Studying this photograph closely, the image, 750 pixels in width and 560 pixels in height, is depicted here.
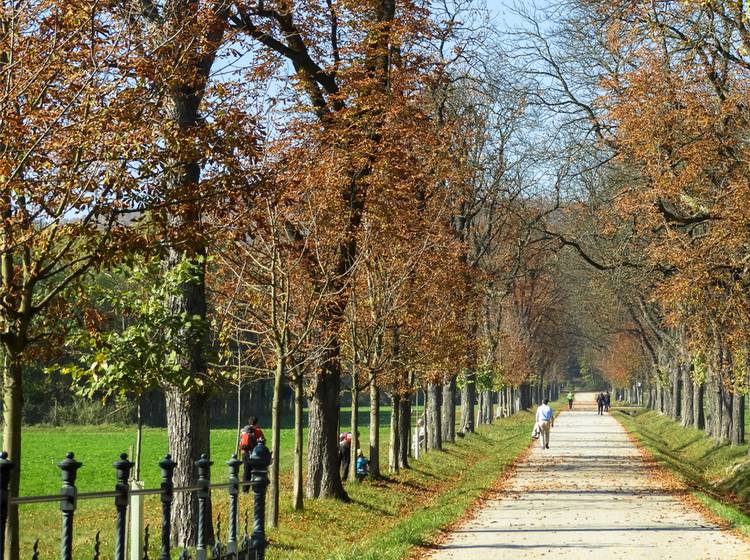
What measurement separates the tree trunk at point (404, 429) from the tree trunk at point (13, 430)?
1994 cm

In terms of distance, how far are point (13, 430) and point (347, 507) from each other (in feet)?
41.5

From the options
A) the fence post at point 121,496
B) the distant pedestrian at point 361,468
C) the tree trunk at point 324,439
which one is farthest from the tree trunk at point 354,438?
the fence post at point 121,496

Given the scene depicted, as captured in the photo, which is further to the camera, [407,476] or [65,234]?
[407,476]

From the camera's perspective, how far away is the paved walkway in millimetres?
13562

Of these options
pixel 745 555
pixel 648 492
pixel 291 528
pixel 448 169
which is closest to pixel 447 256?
pixel 448 169

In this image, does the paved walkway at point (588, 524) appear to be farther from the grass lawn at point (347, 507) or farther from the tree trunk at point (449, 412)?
the tree trunk at point (449, 412)

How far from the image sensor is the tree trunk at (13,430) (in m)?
7.54

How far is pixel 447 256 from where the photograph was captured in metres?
26.7

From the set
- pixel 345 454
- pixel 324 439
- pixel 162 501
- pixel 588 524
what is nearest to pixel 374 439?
pixel 345 454

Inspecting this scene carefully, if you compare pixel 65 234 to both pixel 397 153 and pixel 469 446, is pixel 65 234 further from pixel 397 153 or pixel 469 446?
pixel 469 446

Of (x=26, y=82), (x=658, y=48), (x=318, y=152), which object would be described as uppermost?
(x=658, y=48)

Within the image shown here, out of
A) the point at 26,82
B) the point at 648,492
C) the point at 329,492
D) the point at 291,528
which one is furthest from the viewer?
the point at 648,492

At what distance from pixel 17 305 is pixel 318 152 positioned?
11.3 m

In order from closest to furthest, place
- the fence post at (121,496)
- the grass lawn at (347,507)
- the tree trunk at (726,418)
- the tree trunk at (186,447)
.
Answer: the fence post at (121,496)
the tree trunk at (186,447)
the grass lawn at (347,507)
the tree trunk at (726,418)
